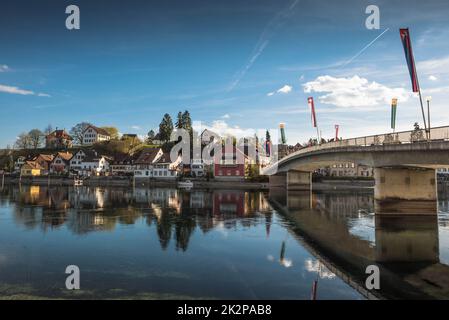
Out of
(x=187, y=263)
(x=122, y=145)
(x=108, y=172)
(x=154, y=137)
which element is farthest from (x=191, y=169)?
(x=187, y=263)

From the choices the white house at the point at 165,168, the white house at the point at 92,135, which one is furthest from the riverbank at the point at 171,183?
the white house at the point at 92,135

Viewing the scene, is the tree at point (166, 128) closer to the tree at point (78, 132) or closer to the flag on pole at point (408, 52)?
the tree at point (78, 132)

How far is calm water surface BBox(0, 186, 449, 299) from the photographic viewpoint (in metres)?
14.9

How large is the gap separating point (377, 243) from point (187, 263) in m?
14.4

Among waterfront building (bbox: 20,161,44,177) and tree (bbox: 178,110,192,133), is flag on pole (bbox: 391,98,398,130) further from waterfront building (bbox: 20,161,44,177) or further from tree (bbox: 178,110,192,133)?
waterfront building (bbox: 20,161,44,177)

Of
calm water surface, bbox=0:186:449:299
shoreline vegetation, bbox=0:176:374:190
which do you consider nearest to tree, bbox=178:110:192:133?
shoreline vegetation, bbox=0:176:374:190

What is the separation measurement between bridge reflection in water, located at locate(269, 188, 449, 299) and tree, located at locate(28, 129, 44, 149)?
16506 cm

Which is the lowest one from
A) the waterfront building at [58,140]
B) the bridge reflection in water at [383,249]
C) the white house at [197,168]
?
the bridge reflection in water at [383,249]

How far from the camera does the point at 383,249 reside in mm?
23203

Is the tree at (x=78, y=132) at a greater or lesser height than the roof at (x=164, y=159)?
greater

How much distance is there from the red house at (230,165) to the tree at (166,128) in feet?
186

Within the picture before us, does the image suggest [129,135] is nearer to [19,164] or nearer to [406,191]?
[19,164]

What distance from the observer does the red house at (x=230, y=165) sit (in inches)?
3743

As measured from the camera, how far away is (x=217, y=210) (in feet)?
145
